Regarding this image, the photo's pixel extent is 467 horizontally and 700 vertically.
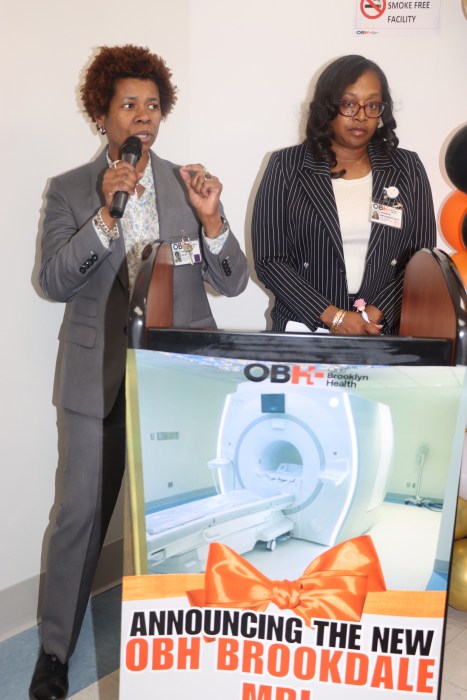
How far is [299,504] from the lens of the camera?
121 centimetres

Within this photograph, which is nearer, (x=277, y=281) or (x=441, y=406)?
(x=441, y=406)

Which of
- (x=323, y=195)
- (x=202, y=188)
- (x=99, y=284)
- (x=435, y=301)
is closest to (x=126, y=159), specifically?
(x=202, y=188)

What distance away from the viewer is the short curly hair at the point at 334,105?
6.84ft

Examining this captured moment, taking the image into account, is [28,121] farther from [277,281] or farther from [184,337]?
[184,337]

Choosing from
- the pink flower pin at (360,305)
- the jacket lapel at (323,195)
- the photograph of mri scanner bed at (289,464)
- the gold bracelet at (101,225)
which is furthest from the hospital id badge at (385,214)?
the photograph of mri scanner bed at (289,464)

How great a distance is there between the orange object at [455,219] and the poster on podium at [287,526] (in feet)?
4.98

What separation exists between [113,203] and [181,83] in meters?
1.37

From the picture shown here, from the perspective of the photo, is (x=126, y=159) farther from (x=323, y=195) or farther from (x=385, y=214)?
(x=385, y=214)

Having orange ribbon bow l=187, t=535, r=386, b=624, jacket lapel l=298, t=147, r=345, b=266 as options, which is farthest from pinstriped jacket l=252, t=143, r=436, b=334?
orange ribbon bow l=187, t=535, r=386, b=624

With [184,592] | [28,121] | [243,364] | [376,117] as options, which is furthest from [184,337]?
[28,121]

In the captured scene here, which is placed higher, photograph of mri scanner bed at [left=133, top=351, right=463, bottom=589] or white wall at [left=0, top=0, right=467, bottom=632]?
white wall at [left=0, top=0, right=467, bottom=632]

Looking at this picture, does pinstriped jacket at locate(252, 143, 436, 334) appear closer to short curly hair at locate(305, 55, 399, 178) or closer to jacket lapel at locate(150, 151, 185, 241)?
short curly hair at locate(305, 55, 399, 178)

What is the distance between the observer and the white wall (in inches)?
88.5

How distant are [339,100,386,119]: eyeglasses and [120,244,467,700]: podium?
3.24 ft
